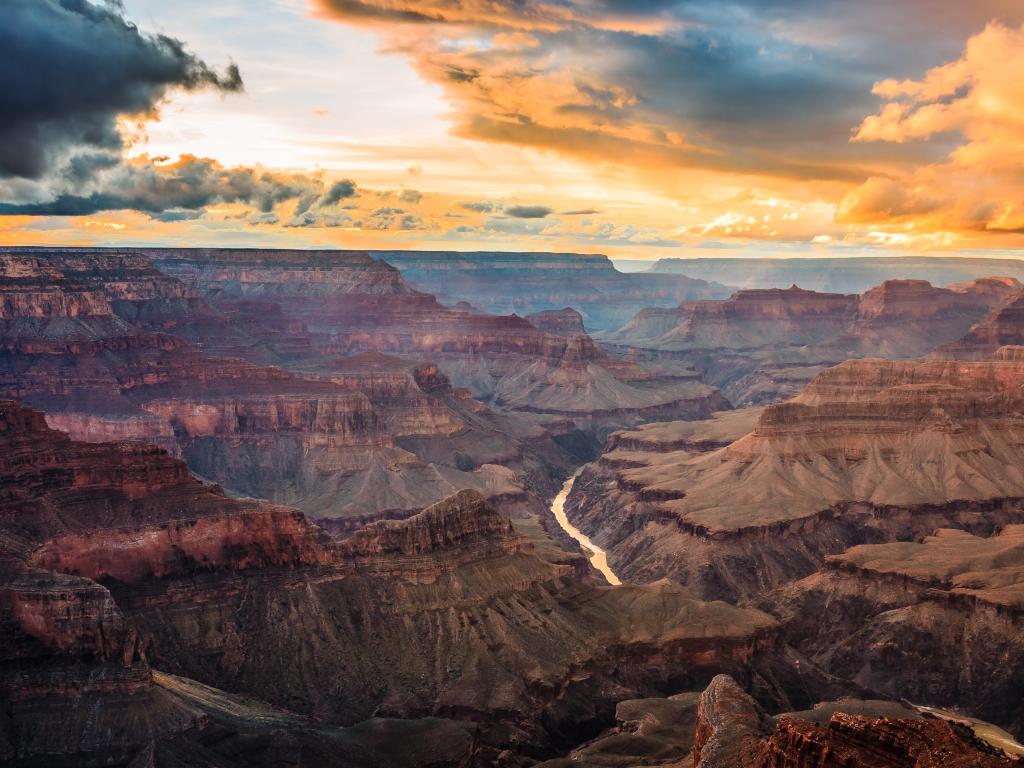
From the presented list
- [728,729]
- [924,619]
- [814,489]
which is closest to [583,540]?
[814,489]

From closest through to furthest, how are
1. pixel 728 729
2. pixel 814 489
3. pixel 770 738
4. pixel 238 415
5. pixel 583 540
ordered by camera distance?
1. pixel 770 738
2. pixel 728 729
3. pixel 814 489
4. pixel 583 540
5. pixel 238 415

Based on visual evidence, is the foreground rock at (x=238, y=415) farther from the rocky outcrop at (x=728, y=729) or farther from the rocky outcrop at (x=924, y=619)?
the rocky outcrop at (x=728, y=729)

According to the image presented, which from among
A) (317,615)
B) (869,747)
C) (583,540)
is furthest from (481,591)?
(583,540)

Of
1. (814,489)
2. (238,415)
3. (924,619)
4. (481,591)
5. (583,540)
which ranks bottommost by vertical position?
(583,540)

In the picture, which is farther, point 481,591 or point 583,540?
point 583,540

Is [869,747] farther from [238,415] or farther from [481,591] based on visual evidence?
[238,415]

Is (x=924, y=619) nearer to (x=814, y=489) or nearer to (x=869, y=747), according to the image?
(x=814, y=489)

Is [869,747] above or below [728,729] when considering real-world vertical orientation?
above

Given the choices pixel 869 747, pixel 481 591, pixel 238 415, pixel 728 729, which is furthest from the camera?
pixel 238 415

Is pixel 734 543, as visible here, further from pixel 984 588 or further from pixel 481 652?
pixel 481 652
